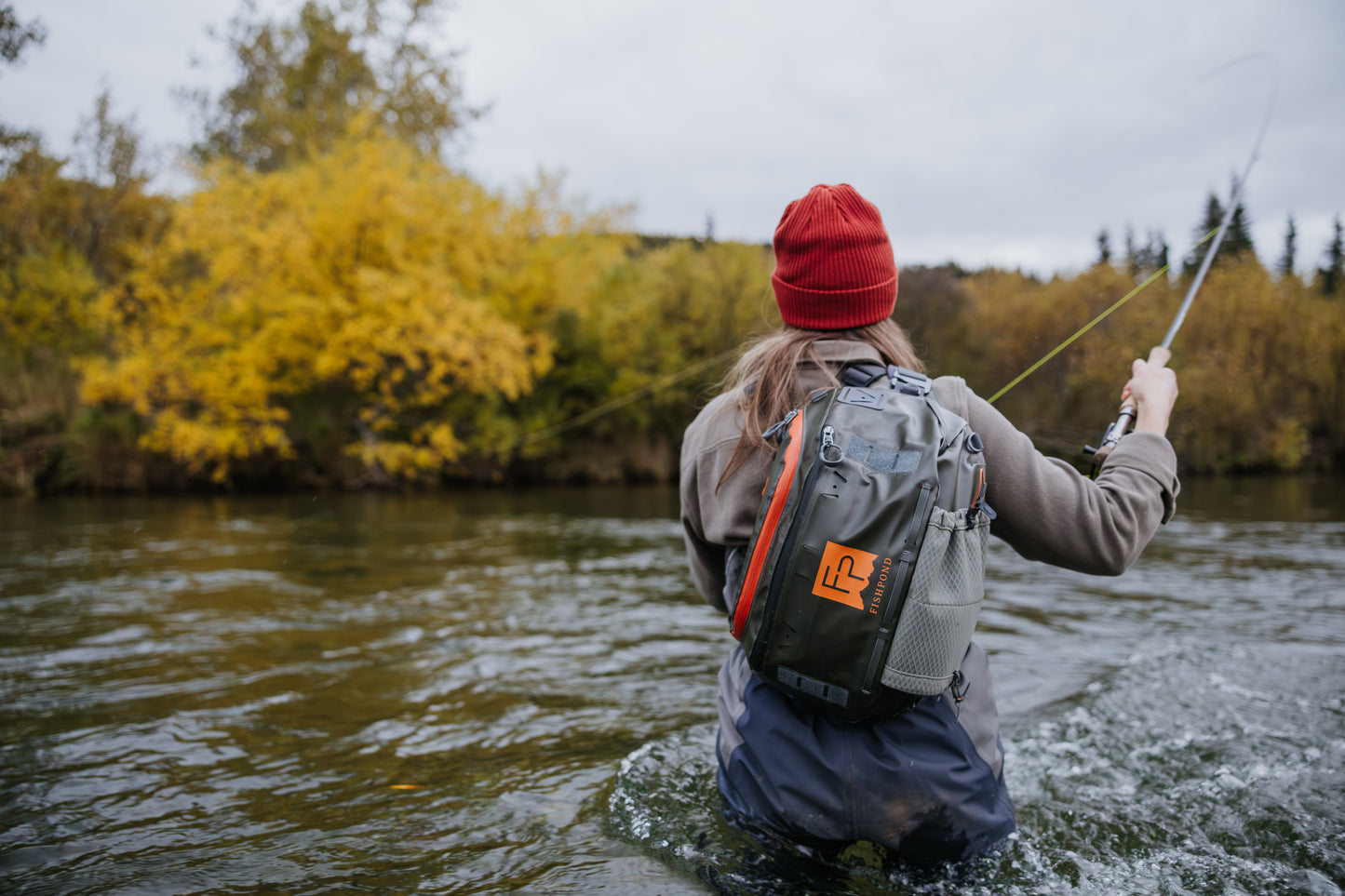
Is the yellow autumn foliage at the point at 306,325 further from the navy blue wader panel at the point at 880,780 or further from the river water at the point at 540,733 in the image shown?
the navy blue wader panel at the point at 880,780

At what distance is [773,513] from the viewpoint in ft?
6.00

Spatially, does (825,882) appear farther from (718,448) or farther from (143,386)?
(143,386)

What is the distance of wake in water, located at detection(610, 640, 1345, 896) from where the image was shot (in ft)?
7.45

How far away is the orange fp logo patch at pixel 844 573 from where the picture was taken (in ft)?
5.76

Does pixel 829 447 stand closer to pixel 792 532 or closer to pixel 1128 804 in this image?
pixel 792 532

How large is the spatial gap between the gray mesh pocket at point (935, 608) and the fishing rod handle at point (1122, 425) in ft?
1.85

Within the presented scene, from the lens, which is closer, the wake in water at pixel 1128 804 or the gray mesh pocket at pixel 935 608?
the gray mesh pocket at pixel 935 608

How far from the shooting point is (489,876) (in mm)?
2496

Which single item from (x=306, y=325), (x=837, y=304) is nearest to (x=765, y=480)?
(x=837, y=304)

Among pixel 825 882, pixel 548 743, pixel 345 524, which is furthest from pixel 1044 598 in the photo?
pixel 345 524

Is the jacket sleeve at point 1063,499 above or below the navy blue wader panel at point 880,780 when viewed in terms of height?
above

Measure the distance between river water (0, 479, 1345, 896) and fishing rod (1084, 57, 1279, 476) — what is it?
3.58 feet

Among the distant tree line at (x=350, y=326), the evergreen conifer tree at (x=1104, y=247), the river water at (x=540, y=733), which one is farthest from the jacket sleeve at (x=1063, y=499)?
the distant tree line at (x=350, y=326)

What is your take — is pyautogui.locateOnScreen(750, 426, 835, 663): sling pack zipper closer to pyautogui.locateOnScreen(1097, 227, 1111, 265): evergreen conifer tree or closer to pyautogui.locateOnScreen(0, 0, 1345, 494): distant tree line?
pyautogui.locateOnScreen(1097, 227, 1111, 265): evergreen conifer tree
